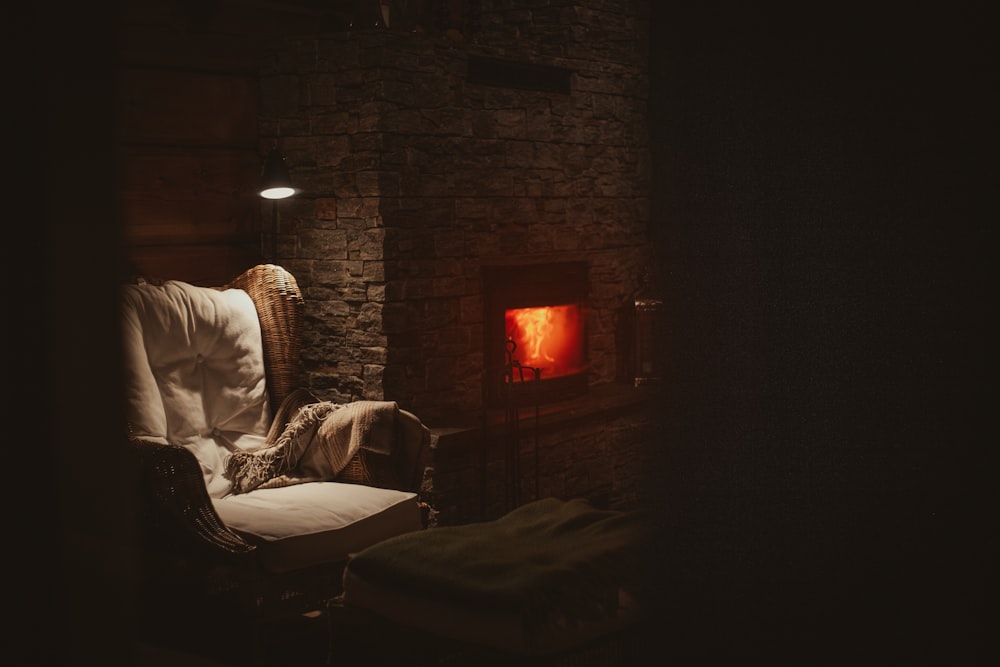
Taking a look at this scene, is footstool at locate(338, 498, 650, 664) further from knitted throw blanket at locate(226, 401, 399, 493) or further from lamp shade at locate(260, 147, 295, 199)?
lamp shade at locate(260, 147, 295, 199)

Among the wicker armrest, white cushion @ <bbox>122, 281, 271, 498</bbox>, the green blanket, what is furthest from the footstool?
white cushion @ <bbox>122, 281, 271, 498</bbox>

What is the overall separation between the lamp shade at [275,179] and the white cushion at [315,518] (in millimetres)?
1126

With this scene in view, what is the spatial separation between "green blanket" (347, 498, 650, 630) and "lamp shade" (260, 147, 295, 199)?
1828mm

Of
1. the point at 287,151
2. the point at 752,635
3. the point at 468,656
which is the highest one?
the point at 287,151

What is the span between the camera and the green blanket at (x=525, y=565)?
6.21 feet

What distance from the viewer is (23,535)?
88 centimetres

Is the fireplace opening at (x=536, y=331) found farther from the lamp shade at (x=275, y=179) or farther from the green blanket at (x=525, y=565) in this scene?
the green blanket at (x=525, y=565)

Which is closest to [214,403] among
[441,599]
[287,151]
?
[287,151]

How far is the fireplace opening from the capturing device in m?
4.33

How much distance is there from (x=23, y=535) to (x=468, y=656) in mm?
1240

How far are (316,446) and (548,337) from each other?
163cm

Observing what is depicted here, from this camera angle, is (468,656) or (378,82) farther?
(378,82)

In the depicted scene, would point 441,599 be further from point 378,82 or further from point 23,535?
point 378,82

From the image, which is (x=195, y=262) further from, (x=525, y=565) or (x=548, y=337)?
(x=525, y=565)
